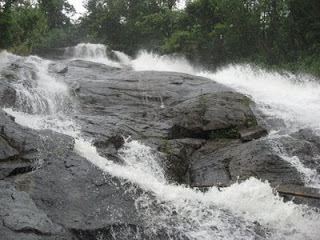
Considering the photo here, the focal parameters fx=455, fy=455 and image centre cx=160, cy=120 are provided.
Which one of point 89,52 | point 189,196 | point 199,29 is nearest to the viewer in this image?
point 189,196

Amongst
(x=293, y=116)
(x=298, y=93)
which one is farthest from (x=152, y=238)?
(x=298, y=93)

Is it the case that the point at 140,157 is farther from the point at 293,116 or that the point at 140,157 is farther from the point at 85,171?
the point at 293,116

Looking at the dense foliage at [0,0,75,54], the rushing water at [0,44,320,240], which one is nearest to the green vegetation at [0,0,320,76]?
the dense foliage at [0,0,75,54]

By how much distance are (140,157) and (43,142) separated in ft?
9.64

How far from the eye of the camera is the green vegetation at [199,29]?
956 inches

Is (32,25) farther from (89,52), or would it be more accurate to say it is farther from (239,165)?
(239,165)

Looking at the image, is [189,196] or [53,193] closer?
[53,193]

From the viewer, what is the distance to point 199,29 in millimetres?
29844

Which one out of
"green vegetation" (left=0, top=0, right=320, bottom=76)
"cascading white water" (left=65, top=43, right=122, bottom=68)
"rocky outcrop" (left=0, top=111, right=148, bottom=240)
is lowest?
"cascading white water" (left=65, top=43, right=122, bottom=68)

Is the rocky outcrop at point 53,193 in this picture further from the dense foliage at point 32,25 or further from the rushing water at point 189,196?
the dense foliage at point 32,25

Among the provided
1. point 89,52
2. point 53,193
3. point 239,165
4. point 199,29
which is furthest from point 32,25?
point 53,193

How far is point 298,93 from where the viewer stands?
64.0 ft

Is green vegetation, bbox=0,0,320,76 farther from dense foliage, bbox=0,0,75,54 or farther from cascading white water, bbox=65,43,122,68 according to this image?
cascading white water, bbox=65,43,122,68

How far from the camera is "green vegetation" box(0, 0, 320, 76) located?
24281 millimetres
